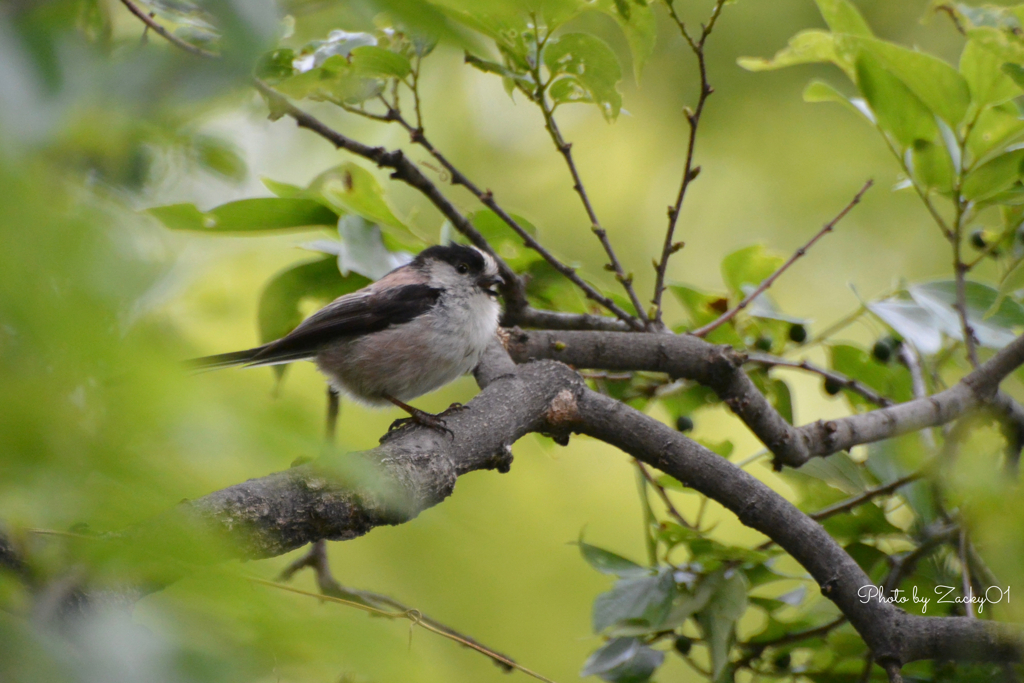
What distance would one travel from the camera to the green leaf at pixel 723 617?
183 cm

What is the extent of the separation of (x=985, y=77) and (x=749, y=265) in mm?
836

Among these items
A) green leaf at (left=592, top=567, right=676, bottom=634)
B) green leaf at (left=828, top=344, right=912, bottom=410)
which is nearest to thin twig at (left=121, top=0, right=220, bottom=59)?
green leaf at (left=592, top=567, right=676, bottom=634)

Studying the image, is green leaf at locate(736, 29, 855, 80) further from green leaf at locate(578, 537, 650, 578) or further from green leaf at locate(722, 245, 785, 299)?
green leaf at locate(578, 537, 650, 578)

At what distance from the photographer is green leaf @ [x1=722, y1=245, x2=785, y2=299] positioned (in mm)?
2484

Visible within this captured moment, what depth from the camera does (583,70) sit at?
1.75 meters

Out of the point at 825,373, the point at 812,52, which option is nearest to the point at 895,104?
the point at 812,52

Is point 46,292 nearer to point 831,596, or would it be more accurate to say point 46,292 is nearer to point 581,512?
point 831,596

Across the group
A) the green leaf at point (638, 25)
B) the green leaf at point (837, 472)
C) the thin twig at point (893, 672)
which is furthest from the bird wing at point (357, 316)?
the thin twig at point (893, 672)

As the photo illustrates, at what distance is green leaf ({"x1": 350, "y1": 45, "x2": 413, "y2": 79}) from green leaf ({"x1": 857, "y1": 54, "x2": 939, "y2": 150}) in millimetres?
1297

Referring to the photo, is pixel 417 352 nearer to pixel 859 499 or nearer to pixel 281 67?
pixel 281 67

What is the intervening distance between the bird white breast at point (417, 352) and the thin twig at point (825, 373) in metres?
0.86

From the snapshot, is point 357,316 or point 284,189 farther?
point 357,316

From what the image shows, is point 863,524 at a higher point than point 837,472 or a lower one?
lower

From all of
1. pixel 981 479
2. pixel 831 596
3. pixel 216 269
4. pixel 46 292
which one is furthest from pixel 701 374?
pixel 46 292
